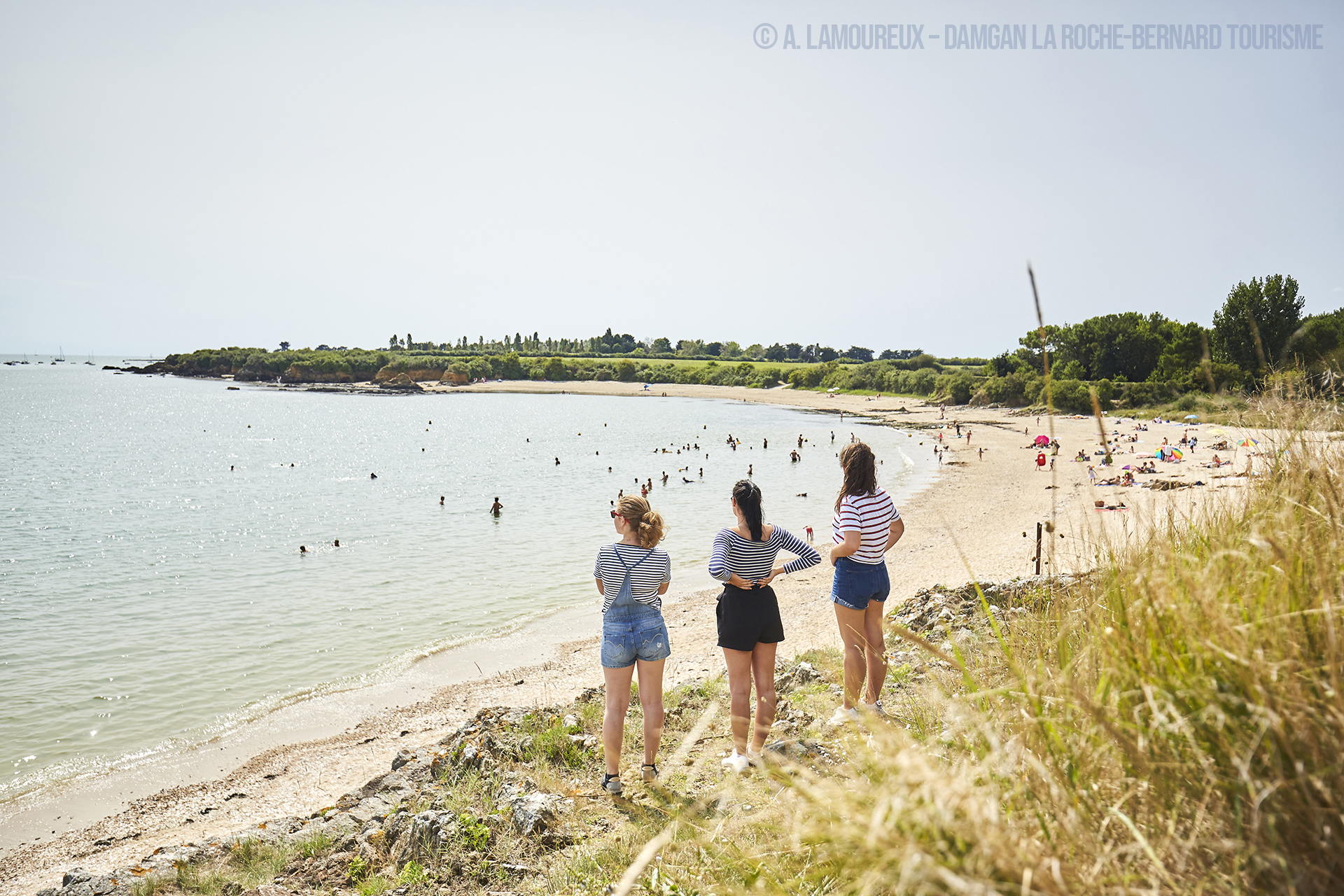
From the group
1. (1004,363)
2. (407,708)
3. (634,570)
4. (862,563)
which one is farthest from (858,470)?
(1004,363)

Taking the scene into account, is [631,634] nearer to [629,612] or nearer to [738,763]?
[629,612]

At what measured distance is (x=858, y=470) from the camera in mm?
4895

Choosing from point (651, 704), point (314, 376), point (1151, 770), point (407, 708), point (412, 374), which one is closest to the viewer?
point (1151, 770)

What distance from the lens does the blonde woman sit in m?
4.63

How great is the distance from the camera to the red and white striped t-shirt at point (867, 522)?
489 centimetres

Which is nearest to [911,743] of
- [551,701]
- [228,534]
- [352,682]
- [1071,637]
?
[1071,637]

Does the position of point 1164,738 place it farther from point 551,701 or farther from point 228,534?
point 228,534

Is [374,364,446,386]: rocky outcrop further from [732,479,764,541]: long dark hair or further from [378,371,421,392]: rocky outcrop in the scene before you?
[732,479,764,541]: long dark hair

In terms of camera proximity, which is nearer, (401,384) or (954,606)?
(954,606)

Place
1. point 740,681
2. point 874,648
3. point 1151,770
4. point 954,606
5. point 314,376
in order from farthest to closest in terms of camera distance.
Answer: point 314,376 < point 954,606 < point 874,648 < point 740,681 < point 1151,770

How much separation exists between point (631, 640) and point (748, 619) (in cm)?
84

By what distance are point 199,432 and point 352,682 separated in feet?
205

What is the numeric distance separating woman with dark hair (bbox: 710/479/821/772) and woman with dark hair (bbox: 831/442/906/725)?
0.33 m

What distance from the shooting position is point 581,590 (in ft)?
53.2
